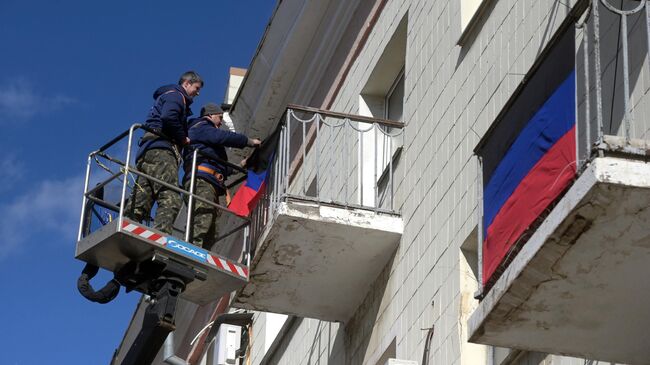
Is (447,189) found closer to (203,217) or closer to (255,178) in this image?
(203,217)

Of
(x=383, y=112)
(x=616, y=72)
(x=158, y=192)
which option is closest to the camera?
(x=616, y=72)

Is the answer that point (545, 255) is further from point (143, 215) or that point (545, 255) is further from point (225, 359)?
point (225, 359)

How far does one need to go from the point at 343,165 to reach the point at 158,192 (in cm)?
236

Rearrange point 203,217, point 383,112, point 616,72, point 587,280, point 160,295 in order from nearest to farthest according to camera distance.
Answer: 1. point 587,280
2. point 616,72
3. point 160,295
4. point 203,217
5. point 383,112

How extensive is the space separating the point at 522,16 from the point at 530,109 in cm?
243

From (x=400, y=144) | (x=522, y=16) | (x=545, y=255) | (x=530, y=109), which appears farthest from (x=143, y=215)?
(x=545, y=255)

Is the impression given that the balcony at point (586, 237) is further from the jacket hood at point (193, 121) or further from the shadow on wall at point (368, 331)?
the jacket hood at point (193, 121)

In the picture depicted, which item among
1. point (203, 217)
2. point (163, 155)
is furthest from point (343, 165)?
point (163, 155)

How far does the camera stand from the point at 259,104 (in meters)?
17.9

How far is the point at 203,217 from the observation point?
12898mm

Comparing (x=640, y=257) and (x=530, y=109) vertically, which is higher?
(x=530, y=109)

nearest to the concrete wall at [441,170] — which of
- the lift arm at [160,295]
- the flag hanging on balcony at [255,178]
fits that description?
the flag hanging on balcony at [255,178]

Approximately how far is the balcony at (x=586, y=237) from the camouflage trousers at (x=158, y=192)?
188 inches

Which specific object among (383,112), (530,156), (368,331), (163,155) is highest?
(383,112)
